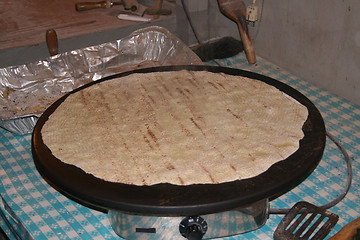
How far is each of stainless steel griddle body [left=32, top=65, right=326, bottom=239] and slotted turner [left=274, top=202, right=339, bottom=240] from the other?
73 millimetres

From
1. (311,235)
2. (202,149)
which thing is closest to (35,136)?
(202,149)

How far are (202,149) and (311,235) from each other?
0.41m

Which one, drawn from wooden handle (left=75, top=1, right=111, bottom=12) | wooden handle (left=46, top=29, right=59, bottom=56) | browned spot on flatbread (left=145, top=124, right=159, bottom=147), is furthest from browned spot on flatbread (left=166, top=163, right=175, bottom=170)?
wooden handle (left=75, top=1, right=111, bottom=12)

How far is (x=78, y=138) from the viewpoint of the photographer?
1389 mm

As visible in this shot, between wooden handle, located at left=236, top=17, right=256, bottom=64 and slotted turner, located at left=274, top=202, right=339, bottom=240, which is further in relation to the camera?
wooden handle, located at left=236, top=17, right=256, bottom=64

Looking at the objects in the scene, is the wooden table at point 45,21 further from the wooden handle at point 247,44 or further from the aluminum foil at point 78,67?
the wooden handle at point 247,44

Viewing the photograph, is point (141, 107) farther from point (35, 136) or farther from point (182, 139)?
point (35, 136)

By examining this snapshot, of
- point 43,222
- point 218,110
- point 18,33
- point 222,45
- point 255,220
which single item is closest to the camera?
point 255,220

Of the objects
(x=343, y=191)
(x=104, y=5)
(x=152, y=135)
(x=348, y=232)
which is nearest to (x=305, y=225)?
(x=348, y=232)

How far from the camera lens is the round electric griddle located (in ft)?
3.44

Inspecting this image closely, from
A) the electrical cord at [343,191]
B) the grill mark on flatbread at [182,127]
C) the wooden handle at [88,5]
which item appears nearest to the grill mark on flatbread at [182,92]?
the grill mark on flatbread at [182,127]

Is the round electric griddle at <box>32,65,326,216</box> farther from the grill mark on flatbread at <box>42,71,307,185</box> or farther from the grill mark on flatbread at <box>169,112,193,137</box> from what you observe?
the grill mark on flatbread at <box>169,112,193,137</box>

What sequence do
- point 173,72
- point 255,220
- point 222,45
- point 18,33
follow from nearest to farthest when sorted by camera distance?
point 255,220 < point 173,72 < point 222,45 < point 18,33

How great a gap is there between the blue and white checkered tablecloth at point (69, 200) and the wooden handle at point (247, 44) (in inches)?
24.2
